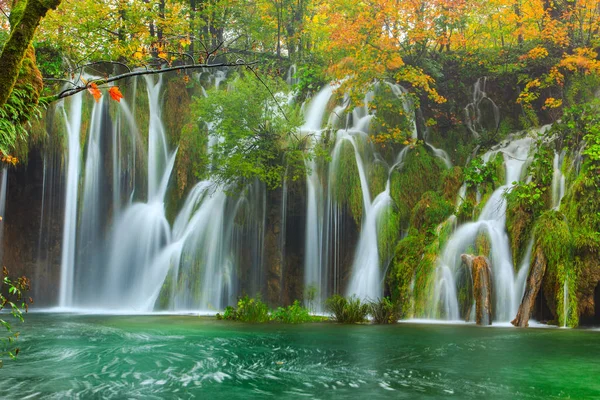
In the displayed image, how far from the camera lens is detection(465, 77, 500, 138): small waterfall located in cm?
1920

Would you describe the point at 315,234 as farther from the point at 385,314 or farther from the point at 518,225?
the point at 518,225

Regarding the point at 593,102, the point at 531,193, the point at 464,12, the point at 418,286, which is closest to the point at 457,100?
the point at 464,12

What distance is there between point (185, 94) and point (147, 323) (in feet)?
34.1

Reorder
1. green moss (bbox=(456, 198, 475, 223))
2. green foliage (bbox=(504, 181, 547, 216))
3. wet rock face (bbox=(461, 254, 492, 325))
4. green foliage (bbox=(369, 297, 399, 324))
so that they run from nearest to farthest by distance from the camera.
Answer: wet rock face (bbox=(461, 254, 492, 325))
green foliage (bbox=(369, 297, 399, 324))
green foliage (bbox=(504, 181, 547, 216))
green moss (bbox=(456, 198, 475, 223))

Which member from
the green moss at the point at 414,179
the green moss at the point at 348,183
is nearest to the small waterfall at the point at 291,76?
the green moss at the point at 348,183

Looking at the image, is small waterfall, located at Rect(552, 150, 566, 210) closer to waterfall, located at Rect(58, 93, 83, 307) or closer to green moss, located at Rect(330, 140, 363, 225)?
green moss, located at Rect(330, 140, 363, 225)

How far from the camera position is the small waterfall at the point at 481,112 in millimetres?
19203

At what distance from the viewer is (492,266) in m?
12.9

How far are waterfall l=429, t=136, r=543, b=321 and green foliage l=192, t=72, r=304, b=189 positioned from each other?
5507 millimetres

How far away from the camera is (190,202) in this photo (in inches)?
701

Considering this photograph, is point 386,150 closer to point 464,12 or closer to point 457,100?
point 457,100

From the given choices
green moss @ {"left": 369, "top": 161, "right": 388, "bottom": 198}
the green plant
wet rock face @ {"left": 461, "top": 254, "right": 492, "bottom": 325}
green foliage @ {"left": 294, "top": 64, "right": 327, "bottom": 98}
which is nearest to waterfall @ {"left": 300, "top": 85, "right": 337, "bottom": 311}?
green moss @ {"left": 369, "top": 161, "right": 388, "bottom": 198}

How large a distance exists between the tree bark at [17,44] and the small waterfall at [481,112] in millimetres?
17359

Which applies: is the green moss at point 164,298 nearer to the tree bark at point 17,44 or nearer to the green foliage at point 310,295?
the green foliage at point 310,295
